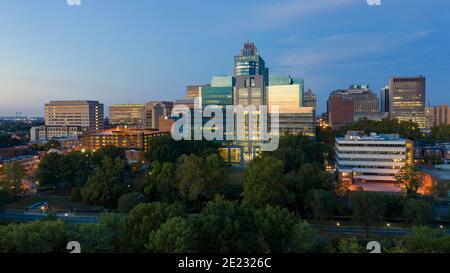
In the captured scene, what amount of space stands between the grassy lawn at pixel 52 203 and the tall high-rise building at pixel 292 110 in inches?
635

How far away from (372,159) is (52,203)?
14069 millimetres

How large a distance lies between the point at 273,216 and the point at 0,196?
9655 mm

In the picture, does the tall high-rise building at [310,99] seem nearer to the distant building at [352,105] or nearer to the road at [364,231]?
the distant building at [352,105]

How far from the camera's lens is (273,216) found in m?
6.29

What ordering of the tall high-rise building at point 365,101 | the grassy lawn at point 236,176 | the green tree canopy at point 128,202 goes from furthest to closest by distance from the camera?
the tall high-rise building at point 365,101 → the grassy lawn at point 236,176 → the green tree canopy at point 128,202

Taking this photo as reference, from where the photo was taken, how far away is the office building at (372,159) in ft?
51.8

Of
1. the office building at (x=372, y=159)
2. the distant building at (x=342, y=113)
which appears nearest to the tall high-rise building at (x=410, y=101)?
the distant building at (x=342, y=113)

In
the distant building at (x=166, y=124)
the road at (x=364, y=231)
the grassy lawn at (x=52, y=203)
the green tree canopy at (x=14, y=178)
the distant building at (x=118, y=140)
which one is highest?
the distant building at (x=166, y=124)

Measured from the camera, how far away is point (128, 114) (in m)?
52.8

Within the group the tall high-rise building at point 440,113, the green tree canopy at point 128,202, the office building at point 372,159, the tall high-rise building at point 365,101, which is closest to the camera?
the green tree canopy at point 128,202

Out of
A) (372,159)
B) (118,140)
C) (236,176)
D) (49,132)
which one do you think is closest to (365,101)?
(372,159)

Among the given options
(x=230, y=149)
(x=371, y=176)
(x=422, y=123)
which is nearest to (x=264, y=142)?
(x=230, y=149)

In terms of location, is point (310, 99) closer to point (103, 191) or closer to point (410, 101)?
point (410, 101)
